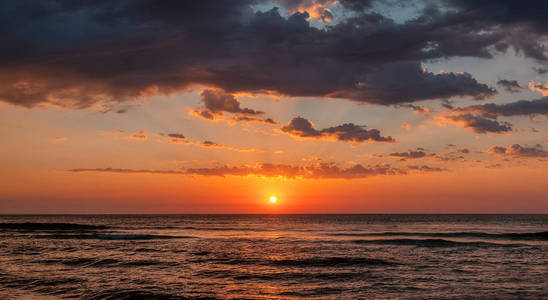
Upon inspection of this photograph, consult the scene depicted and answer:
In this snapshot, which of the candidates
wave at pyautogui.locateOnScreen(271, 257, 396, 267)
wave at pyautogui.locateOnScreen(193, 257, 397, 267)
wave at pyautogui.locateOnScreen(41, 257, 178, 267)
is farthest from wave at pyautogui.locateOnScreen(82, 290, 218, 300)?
wave at pyautogui.locateOnScreen(271, 257, 396, 267)

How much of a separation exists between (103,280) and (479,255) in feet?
107

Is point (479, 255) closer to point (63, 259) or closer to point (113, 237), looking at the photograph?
point (63, 259)

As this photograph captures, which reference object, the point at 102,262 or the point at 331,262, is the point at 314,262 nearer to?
the point at 331,262

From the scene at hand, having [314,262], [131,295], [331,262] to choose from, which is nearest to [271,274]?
[314,262]

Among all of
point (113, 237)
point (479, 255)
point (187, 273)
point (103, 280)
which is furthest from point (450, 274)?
point (113, 237)

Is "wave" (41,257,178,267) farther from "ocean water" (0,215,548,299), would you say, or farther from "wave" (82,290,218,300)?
"wave" (82,290,218,300)

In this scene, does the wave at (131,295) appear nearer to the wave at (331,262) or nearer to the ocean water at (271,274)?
the ocean water at (271,274)

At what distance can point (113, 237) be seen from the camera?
59.9 meters

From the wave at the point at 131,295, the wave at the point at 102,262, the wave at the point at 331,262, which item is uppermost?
the wave at the point at 131,295

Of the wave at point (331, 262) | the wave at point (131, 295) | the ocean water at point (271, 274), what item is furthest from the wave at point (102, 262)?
the wave at point (131, 295)

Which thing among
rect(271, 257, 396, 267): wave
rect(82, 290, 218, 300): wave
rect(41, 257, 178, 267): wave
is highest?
rect(82, 290, 218, 300): wave

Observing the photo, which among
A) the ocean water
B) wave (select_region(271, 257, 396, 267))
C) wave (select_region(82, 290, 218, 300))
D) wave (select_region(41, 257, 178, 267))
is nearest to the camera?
wave (select_region(82, 290, 218, 300))

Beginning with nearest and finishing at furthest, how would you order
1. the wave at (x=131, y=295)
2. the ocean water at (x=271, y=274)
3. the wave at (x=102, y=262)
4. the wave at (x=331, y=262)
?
the wave at (x=131, y=295) < the ocean water at (x=271, y=274) < the wave at (x=102, y=262) < the wave at (x=331, y=262)

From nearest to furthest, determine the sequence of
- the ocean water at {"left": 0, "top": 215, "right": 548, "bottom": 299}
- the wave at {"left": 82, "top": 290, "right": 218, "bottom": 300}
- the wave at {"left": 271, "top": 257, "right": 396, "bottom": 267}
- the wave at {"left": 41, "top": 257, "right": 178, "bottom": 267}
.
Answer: the wave at {"left": 82, "top": 290, "right": 218, "bottom": 300} → the ocean water at {"left": 0, "top": 215, "right": 548, "bottom": 299} → the wave at {"left": 41, "top": 257, "right": 178, "bottom": 267} → the wave at {"left": 271, "top": 257, "right": 396, "bottom": 267}
